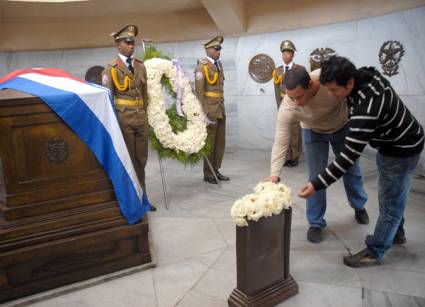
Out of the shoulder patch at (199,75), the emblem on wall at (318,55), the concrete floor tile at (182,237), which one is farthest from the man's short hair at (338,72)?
the emblem on wall at (318,55)

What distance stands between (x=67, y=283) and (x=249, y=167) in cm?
362

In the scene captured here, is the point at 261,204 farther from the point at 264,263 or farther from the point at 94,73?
the point at 94,73

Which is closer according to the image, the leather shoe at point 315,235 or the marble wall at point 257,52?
the leather shoe at point 315,235

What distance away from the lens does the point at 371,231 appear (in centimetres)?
343

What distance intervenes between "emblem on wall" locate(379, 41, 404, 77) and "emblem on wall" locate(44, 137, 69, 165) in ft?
14.4

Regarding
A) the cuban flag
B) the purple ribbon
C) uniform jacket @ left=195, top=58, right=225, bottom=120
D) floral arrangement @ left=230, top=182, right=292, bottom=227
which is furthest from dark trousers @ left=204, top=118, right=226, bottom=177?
floral arrangement @ left=230, top=182, right=292, bottom=227

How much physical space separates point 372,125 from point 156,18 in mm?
5732

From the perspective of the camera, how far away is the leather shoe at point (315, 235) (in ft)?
10.8

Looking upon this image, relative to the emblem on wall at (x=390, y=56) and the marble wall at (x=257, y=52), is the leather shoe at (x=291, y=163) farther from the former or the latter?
the emblem on wall at (x=390, y=56)

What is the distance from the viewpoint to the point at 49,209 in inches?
107

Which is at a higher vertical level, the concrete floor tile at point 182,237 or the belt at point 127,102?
the belt at point 127,102

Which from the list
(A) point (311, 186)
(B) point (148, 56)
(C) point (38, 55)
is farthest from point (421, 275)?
(C) point (38, 55)

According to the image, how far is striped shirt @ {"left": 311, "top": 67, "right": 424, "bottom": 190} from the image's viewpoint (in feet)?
7.50

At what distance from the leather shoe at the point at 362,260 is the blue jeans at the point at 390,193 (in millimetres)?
49
